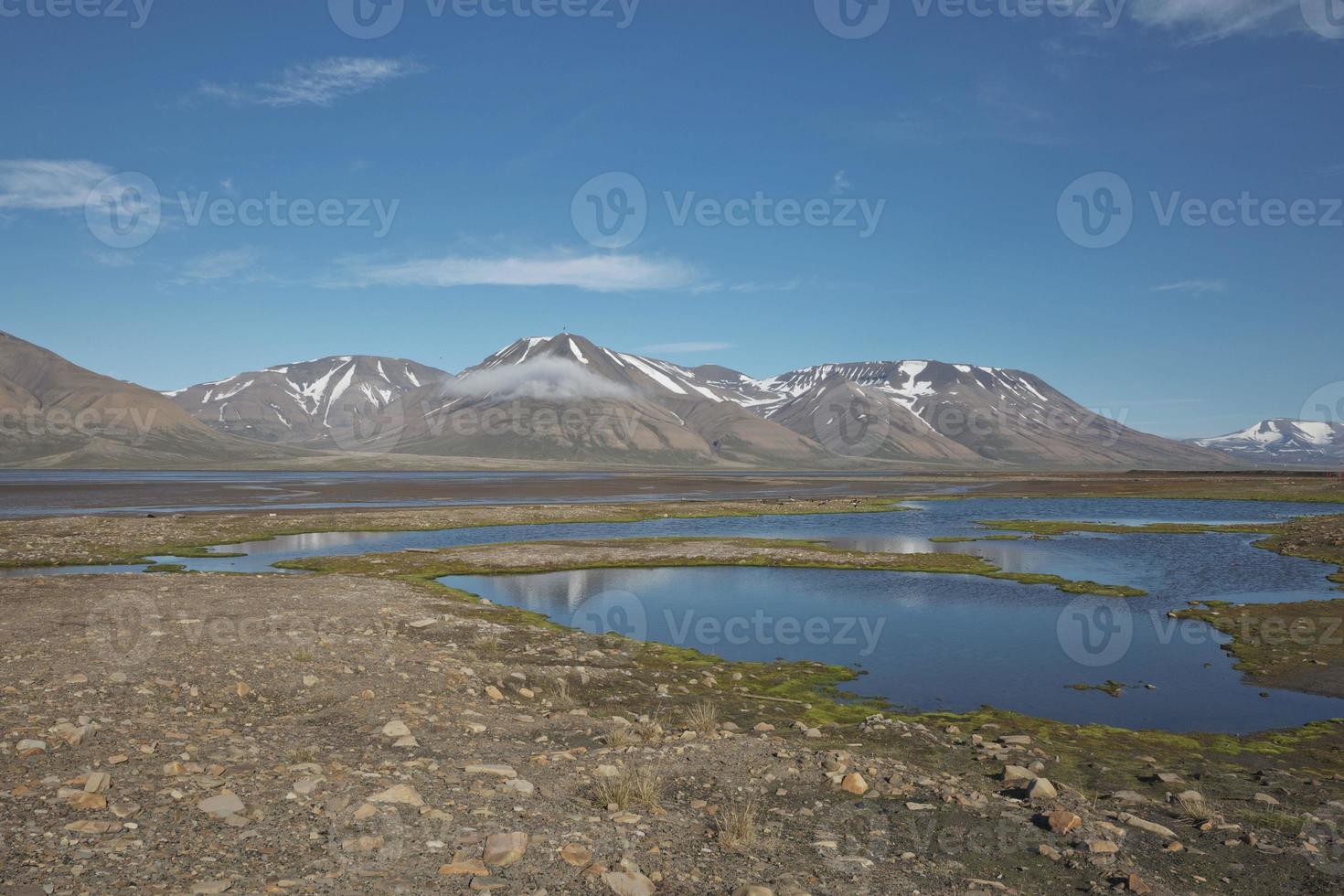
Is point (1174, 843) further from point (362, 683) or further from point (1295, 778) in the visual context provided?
point (362, 683)

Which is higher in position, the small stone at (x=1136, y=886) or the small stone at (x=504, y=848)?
the small stone at (x=504, y=848)

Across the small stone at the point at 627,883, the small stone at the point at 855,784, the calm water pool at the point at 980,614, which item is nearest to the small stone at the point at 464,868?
the small stone at the point at 627,883

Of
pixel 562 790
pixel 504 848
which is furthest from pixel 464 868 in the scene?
pixel 562 790

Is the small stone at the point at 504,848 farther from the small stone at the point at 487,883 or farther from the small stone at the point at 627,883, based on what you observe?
the small stone at the point at 627,883

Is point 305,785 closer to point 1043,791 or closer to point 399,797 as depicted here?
point 399,797

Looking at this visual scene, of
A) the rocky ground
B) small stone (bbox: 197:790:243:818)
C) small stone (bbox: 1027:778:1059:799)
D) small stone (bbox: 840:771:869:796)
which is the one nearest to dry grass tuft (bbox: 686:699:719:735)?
the rocky ground

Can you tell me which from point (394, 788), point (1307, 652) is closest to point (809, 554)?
point (1307, 652)

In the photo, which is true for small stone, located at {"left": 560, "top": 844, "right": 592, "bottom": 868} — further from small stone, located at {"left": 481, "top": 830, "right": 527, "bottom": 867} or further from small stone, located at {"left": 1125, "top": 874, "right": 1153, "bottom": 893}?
small stone, located at {"left": 1125, "top": 874, "right": 1153, "bottom": 893}
